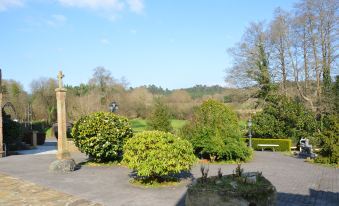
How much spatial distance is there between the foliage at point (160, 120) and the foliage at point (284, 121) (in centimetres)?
958

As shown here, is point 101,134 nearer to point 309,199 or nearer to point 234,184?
point 234,184

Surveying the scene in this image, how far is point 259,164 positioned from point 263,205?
8685mm

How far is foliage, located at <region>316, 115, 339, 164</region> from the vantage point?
1492 cm

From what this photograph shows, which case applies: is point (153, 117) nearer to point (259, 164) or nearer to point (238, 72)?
point (259, 164)

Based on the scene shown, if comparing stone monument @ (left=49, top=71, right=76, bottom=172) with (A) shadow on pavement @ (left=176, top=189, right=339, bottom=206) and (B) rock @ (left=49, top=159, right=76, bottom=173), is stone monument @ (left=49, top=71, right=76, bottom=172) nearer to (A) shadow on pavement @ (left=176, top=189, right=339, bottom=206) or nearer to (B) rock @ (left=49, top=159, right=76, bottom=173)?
(B) rock @ (left=49, top=159, right=76, bottom=173)

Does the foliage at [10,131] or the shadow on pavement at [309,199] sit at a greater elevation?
the foliage at [10,131]

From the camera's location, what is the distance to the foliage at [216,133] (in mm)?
15273

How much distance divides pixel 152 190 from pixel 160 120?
314 inches

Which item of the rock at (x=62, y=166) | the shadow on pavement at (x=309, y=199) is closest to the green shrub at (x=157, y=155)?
the shadow on pavement at (x=309, y=199)

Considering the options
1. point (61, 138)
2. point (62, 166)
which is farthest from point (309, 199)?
point (61, 138)

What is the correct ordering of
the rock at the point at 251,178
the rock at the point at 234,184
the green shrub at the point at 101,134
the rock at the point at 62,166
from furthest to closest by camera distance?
the green shrub at the point at 101,134, the rock at the point at 62,166, the rock at the point at 251,178, the rock at the point at 234,184

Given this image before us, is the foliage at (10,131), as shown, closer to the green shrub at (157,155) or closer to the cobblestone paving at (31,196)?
the cobblestone paving at (31,196)

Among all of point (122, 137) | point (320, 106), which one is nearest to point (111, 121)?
point (122, 137)

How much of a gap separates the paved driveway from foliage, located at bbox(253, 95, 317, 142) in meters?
7.93
